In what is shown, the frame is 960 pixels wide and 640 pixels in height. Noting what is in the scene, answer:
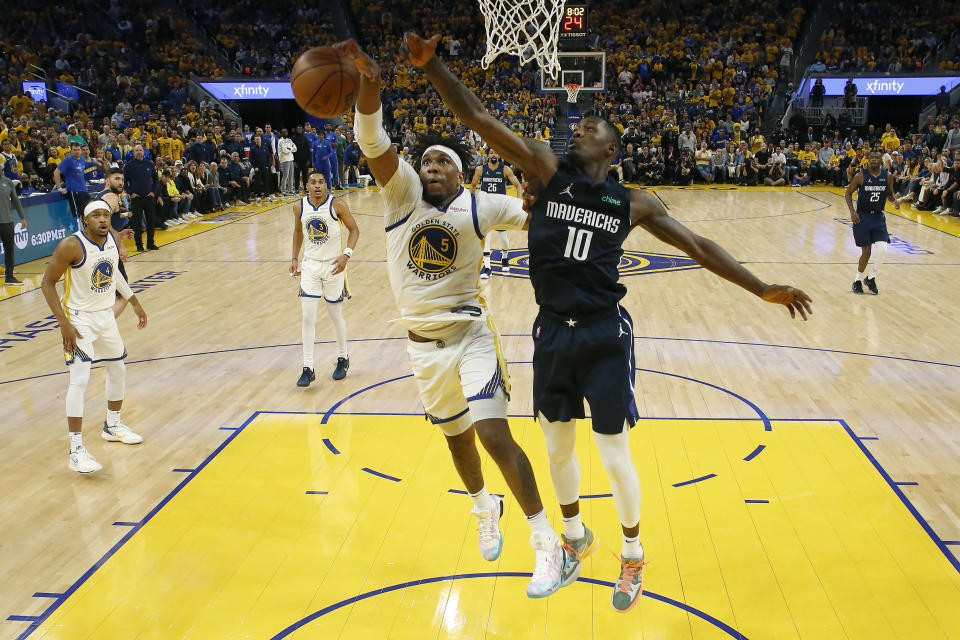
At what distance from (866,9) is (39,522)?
33.6m

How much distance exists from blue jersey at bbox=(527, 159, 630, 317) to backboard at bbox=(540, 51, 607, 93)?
21.6m

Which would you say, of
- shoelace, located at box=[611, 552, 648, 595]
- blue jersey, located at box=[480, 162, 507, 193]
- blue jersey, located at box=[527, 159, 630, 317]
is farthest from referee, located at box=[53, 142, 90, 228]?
shoelace, located at box=[611, 552, 648, 595]

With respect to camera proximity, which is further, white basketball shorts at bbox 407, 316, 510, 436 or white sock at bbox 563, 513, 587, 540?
white sock at bbox 563, 513, 587, 540

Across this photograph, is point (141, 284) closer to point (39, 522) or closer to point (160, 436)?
point (160, 436)

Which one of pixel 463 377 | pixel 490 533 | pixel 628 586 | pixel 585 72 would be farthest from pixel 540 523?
pixel 585 72

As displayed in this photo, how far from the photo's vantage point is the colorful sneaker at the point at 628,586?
12.3 feet

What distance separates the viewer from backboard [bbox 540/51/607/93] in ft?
79.9

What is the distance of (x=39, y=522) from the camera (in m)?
4.93

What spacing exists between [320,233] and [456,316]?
384cm

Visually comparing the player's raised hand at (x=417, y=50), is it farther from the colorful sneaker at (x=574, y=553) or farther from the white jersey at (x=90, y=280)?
the white jersey at (x=90, y=280)

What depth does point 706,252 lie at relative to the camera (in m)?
3.58

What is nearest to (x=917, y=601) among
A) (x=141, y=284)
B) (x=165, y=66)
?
(x=141, y=284)

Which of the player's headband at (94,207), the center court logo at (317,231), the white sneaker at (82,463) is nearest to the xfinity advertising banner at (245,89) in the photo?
the center court logo at (317,231)

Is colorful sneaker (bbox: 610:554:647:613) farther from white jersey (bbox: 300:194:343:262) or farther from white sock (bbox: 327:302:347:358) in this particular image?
white jersey (bbox: 300:194:343:262)
